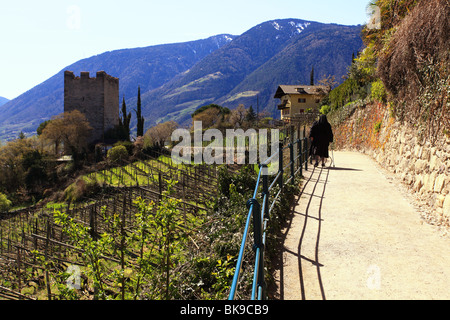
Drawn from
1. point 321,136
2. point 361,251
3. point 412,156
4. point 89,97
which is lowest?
point 361,251

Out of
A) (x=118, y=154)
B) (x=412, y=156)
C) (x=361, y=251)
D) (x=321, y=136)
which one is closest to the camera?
(x=361, y=251)

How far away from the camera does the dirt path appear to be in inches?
141

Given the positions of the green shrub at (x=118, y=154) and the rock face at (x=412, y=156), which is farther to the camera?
the green shrub at (x=118, y=154)

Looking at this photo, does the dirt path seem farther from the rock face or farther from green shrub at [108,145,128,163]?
green shrub at [108,145,128,163]

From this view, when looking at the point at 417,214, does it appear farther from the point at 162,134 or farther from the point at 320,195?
the point at 162,134

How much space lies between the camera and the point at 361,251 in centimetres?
448

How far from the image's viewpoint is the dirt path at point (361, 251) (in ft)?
11.7

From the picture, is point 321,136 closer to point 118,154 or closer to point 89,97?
point 118,154

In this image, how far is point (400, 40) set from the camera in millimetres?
7859

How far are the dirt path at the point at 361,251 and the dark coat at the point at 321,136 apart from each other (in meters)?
3.47

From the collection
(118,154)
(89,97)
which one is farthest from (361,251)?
(89,97)

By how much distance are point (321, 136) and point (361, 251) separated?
21.7 feet

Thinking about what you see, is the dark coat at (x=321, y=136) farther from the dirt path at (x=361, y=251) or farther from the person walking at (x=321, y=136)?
the dirt path at (x=361, y=251)

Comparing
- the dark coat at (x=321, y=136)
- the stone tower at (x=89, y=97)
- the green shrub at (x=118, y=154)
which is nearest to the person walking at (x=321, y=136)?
the dark coat at (x=321, y=136)
